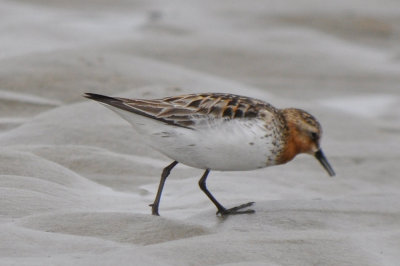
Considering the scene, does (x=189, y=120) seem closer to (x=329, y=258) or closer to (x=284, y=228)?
(x=284, y=228)

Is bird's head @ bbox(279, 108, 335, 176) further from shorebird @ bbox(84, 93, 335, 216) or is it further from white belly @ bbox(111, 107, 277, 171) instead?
white belly @ bbox(111, 107, 277, 171)

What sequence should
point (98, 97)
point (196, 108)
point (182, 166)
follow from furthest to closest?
point (182, 166), point (196, 108), point (98, 97)

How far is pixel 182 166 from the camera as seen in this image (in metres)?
6.83

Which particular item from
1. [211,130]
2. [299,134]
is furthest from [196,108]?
[299,134]

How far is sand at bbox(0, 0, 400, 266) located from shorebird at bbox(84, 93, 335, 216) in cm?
35

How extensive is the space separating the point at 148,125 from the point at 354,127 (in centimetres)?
346

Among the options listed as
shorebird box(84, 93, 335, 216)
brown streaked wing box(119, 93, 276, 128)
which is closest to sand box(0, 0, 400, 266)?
shorebird box(84, 93, 335, 216)

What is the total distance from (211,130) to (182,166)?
65.3 inches

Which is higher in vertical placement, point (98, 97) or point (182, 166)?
point (98, 97)

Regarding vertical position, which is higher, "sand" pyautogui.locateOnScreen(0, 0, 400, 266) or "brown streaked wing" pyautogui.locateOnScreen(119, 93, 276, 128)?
"brown streaked wing" pyautogui.locateOnScreen(119, 93, 276, 128)

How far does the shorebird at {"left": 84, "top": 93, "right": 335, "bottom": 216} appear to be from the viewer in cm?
517

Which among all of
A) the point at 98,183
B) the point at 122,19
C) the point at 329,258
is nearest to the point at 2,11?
the point at 122,19

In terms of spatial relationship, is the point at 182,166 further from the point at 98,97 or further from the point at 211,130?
the point at 98,97

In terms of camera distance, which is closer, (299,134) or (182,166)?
(299,134)
